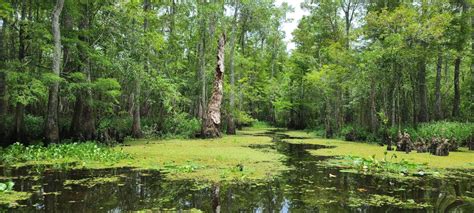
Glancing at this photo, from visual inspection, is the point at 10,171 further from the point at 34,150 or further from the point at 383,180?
the point at 383,180

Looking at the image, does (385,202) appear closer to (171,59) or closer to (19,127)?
(19,127)

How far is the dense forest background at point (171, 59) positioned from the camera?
12789mm

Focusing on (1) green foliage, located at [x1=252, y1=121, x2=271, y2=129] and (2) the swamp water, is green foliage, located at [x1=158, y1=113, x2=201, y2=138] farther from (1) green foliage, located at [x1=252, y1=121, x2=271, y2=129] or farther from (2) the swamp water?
(1) green foliage, located at [x1=252, y1=121, x2=271, y2=129]

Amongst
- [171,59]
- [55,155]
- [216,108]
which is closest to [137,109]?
[216,108]

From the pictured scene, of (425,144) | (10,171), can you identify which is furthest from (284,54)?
(10,171)

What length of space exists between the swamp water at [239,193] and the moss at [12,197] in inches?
5.0

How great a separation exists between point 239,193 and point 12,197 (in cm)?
374

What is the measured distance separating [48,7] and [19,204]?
36.7ft

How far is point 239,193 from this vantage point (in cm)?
634

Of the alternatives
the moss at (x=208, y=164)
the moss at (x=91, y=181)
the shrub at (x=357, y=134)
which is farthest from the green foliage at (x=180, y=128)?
the moss at (x=91, y=181)

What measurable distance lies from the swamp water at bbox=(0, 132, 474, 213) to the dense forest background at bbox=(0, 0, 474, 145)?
172 inches

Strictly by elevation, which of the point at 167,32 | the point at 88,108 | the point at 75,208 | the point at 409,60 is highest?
the point at 167,32

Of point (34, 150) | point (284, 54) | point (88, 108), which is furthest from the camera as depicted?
point (284, 54)

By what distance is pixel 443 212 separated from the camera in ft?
17.2
